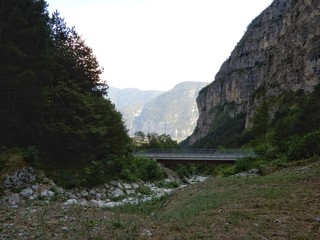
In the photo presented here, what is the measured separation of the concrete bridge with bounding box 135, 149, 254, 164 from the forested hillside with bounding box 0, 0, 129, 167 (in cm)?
2394

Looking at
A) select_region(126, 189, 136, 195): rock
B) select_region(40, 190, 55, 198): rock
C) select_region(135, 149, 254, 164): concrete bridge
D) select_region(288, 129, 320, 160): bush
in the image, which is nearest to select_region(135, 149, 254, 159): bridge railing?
select_region(135, 149, 254, 164): concrete bridge

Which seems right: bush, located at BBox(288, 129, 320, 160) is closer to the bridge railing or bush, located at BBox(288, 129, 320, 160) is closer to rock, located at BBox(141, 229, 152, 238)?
the bridge railing

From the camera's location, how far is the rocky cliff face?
264 feet

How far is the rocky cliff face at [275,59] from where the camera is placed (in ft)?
264

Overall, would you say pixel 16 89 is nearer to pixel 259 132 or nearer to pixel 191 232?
pixel 191 232

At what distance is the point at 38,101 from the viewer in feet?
87.6

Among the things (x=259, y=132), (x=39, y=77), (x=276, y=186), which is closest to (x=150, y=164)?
(x=39, y=77)

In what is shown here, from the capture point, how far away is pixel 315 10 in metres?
82.6

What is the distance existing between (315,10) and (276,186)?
7935 centimetres

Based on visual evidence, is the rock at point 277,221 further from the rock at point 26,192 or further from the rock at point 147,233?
the rock at point 26,192

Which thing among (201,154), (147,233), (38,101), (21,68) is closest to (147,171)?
(201,154)

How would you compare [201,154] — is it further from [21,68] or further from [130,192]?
[21,68]

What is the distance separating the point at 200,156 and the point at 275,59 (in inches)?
2362

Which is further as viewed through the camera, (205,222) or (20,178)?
(20,178)
